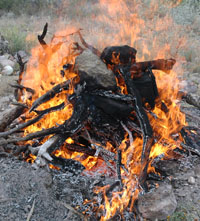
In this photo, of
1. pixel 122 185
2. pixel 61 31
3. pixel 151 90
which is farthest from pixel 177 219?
pixel 61 31

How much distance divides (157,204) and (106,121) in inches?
46.9

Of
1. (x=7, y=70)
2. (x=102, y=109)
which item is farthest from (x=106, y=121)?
(x=7, y=70)

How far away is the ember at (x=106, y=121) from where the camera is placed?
3072mm

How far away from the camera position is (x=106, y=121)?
11.1 ft

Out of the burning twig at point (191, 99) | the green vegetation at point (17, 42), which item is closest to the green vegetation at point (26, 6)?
the green vegetation at point (17, 42)

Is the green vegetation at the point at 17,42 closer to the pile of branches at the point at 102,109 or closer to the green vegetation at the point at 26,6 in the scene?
the green vegetation at the point at 26,6

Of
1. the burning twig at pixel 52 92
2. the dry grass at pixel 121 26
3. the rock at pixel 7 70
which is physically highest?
the burning twig at pixel 52 92

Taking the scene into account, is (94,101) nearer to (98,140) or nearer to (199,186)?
(98,140)

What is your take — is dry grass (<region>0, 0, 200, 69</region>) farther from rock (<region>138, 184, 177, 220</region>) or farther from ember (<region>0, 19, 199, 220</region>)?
rock (<region>138, 184, 177, 220</region>)

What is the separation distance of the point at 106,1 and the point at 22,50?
8.05 metres

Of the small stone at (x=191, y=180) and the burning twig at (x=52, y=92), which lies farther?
the burning twig at (x=52, y=92)

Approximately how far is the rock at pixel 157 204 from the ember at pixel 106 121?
15 cm

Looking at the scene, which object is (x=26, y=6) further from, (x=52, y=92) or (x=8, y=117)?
(x=52, y=92)

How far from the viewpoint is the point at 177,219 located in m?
2.68
